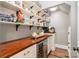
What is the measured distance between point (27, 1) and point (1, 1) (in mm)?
1303

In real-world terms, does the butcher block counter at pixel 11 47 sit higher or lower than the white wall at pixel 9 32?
lower

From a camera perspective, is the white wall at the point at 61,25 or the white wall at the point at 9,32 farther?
the white wall at the point at 61,25

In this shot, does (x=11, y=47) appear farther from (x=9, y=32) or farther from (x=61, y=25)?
(x=61, y=25)

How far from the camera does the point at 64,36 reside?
18.9 feet

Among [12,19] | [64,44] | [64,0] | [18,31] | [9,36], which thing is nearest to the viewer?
[12,19]

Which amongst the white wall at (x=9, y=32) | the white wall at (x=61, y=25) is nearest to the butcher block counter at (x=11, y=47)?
the white wall at (x=9, y=32)

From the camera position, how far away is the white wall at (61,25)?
224 inches

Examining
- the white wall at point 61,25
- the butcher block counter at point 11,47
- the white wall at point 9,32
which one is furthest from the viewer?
the white wall at point 61,25

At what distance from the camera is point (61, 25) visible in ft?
19.5

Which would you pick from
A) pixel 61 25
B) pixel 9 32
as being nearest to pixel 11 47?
pixel 9 32

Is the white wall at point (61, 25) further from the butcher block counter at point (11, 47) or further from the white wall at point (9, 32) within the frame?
the butcher block counter at point (11, 47)

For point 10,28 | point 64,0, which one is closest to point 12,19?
point 10,28

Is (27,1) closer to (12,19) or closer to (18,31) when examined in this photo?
(18,31)

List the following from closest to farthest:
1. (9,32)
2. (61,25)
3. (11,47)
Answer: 1. (11,47)
2. (9,32)
3. (61,25)
